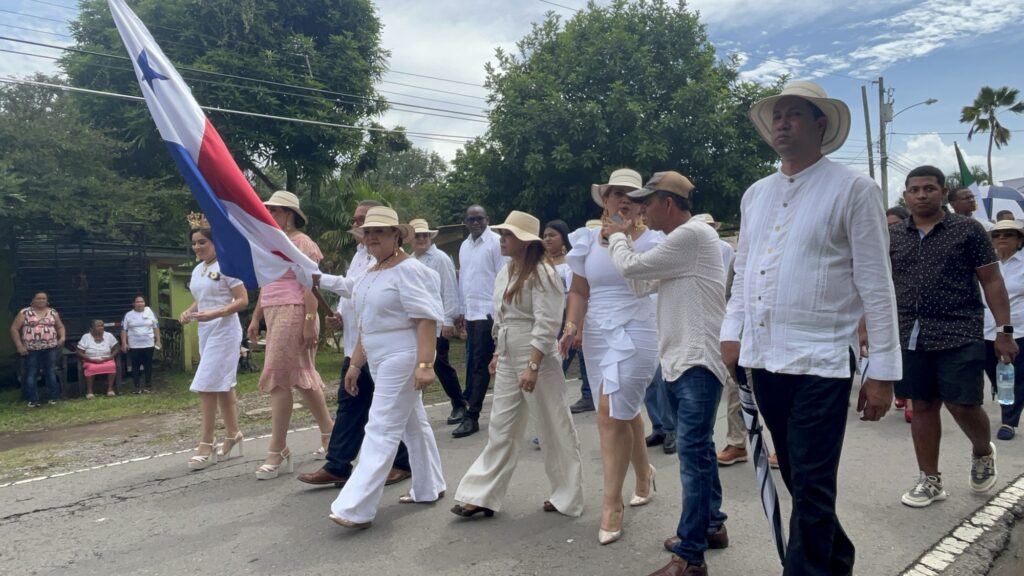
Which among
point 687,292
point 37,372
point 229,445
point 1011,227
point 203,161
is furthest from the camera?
point 37,372

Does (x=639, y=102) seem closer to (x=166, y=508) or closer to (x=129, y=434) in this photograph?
(x=129, y=434)

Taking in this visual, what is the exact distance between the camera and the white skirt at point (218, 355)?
6.07 metres

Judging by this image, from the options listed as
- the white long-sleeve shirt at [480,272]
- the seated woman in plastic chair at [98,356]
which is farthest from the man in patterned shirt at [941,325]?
the seated woman in plastic chair at [98,356]

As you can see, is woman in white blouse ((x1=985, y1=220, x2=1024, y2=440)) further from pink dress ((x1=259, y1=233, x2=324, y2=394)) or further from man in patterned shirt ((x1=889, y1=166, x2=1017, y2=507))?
pink dress ((x1=259, y1=233, x2=324, y2=394))

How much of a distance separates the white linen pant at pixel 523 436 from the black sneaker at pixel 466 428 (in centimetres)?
240

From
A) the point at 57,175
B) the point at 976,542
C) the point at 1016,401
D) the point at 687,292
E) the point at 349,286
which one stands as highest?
the point at 57,175

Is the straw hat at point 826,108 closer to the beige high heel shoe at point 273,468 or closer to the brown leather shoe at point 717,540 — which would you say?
the brown leather shoe at point 717,540

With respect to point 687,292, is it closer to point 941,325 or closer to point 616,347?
point 616,347

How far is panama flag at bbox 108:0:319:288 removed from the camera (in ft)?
16.4

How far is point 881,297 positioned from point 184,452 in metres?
6.22

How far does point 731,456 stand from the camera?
550 centimetres

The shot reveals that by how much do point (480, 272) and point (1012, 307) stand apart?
4.81 meters

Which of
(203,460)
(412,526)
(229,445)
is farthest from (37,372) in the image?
(412,526)

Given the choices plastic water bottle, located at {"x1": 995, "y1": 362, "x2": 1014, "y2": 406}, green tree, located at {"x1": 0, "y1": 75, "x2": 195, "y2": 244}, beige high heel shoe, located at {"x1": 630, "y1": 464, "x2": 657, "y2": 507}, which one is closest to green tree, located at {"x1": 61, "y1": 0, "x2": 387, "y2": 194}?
green tree, located at {"x1": 0, "y1": 75, "x2": 195, "y2": 244}
